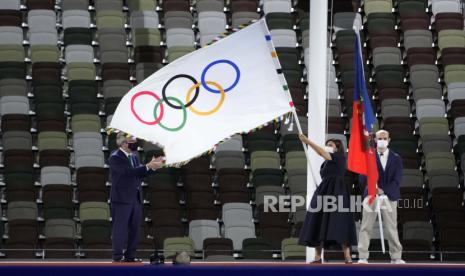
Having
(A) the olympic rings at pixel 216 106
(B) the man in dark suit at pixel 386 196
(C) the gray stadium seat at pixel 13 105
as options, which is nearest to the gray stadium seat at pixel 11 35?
(C) the gray stadium seat at pixel 13 105

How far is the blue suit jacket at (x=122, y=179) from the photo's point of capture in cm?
651

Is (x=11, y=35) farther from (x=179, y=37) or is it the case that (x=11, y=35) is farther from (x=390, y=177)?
(x=390, y=177)

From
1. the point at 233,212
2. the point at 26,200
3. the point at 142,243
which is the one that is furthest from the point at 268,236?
the point at 26,200

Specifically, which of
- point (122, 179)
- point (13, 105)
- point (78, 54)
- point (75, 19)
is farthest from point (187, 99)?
point (75, 19)

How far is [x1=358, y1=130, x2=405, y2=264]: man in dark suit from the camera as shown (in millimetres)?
7145

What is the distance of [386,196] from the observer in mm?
7258

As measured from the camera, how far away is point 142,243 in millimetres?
9398

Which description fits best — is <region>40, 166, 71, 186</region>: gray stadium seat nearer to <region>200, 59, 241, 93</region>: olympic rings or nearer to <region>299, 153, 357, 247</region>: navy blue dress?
<region>299, 153, 357, 247</region>: navy blue dress

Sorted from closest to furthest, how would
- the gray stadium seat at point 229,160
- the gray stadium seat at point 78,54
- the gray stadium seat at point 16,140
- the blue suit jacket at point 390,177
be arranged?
the blue suit jacket at point 390,177, the gray stadium seat at point 229,160, the gray stadium seat at point 16,140, the gray stadium seat at point 78,54

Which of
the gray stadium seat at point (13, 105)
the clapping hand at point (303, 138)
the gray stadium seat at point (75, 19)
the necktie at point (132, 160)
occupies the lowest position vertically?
the necktie at point (132, 160)

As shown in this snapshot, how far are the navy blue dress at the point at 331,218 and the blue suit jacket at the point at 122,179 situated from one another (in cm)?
116

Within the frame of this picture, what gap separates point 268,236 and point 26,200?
2.43m

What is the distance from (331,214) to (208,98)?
1.18 meters

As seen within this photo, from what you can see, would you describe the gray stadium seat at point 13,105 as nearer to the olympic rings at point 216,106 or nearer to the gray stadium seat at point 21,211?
the gray stadium seat at point 21,211
